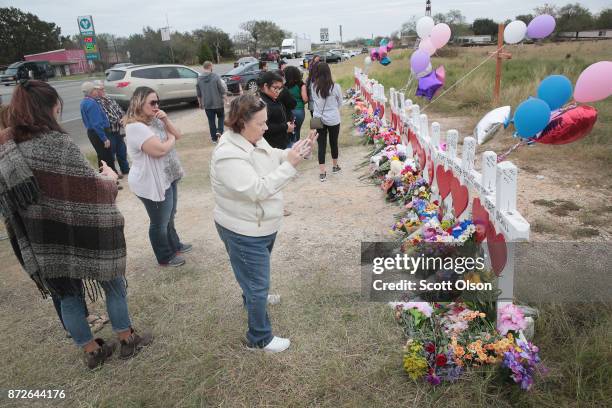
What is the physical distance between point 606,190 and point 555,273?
7.25ft

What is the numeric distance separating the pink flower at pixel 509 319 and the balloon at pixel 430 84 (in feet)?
11.4

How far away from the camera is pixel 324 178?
578 cm

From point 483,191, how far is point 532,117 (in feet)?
1.70

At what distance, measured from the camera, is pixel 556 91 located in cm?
251

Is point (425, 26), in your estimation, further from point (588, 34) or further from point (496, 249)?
point (588, 34)

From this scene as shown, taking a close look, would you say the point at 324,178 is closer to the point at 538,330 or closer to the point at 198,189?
the point at 198,189

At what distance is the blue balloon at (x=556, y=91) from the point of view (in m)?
2.49

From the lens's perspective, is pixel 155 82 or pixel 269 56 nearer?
pixel 155 82

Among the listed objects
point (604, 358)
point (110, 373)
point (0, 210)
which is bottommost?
point (110, 373)

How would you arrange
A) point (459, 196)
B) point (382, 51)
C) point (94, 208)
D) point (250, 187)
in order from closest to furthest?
point (250, 187)
point (94, 208)
point (459, 196)
point (382, 51)

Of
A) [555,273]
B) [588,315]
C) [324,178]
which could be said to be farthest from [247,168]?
[324,178]

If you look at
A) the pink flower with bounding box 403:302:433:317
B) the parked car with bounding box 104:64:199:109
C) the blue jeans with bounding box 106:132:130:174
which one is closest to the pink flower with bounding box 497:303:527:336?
the pink flower with bounding box 403:302:433:317

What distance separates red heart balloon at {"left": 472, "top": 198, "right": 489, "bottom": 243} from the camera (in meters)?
2.61

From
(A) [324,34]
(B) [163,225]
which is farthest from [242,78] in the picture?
(B) [163,225]
